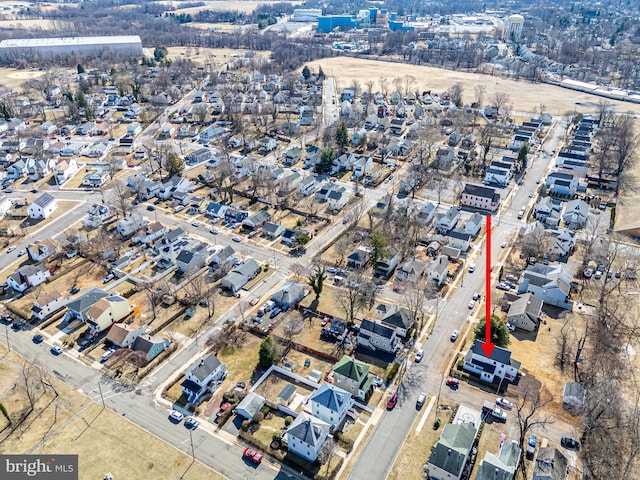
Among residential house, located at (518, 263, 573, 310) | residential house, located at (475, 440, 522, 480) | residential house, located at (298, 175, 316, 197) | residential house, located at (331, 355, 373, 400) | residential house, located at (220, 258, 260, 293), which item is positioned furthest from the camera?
residential house, located at (298, 175, 316, 197)

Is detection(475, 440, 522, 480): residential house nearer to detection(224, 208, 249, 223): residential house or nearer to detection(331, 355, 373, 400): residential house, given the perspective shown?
detection(331, 355, 373, 400): residential house

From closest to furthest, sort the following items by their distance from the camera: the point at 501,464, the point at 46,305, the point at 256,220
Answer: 1. the point at 501,464
2. the point at 46,305
3. the point at 256,220

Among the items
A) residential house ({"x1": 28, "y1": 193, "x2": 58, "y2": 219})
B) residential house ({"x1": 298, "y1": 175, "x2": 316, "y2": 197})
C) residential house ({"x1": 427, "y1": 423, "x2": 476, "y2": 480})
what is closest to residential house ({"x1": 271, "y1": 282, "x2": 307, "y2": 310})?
residential house ({"x1": 427, "y1": 423, "x2": 476, "y2": 480})

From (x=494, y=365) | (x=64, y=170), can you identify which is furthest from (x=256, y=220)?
(x=64, y=170)

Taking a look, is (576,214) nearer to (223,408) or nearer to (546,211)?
(546,211)

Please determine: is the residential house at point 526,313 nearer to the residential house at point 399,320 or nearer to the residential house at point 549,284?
the residential house at point 549,284

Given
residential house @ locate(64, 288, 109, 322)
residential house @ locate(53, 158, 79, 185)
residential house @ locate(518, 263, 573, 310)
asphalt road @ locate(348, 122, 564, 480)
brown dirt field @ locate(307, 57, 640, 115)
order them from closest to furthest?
1. asphalt road @ locate(348, 122, 564, 480)
2. residential house @ locate(64, 288, 109, 322)
3. residential house @ locate(518, 263, 573, 310)
4. residential house @ locate(53, 158, 79, 185)
5. brown dirt field @ locate(307, 57, 640, 115)

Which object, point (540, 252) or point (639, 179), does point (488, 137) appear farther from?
point (540, 252)
